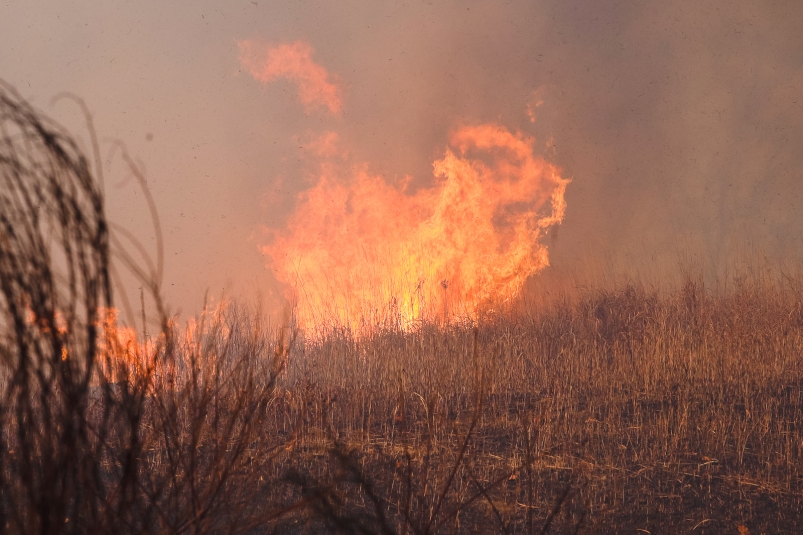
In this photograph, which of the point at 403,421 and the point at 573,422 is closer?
the point at 403,421

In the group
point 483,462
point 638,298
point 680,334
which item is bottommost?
point 483,462

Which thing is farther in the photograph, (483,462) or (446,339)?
(446,339)

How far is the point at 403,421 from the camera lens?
2289 mm

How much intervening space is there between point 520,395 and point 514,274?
4.87m

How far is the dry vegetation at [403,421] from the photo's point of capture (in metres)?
2.12

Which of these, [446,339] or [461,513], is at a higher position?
[446,339]

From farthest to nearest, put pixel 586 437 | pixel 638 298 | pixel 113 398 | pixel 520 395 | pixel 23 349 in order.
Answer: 1. pixel 638 298
2. pixel 520 395
3. pixel 586 437
4. pixel 113 398
5. pixel 23 349

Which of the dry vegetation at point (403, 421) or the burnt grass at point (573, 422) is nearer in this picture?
the dry vegetation at point (403, 421)

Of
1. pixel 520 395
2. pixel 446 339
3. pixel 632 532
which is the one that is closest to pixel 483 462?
pixel 632 532

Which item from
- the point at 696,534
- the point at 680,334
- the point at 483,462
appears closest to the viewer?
the point at 696,534

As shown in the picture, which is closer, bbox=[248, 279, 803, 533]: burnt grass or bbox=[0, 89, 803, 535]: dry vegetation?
bbox=[0, 89, 803, 535]: dry vegetation

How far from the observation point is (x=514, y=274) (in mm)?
13430

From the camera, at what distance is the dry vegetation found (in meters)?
2.12

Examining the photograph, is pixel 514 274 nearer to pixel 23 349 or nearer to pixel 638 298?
pixel 638 298
